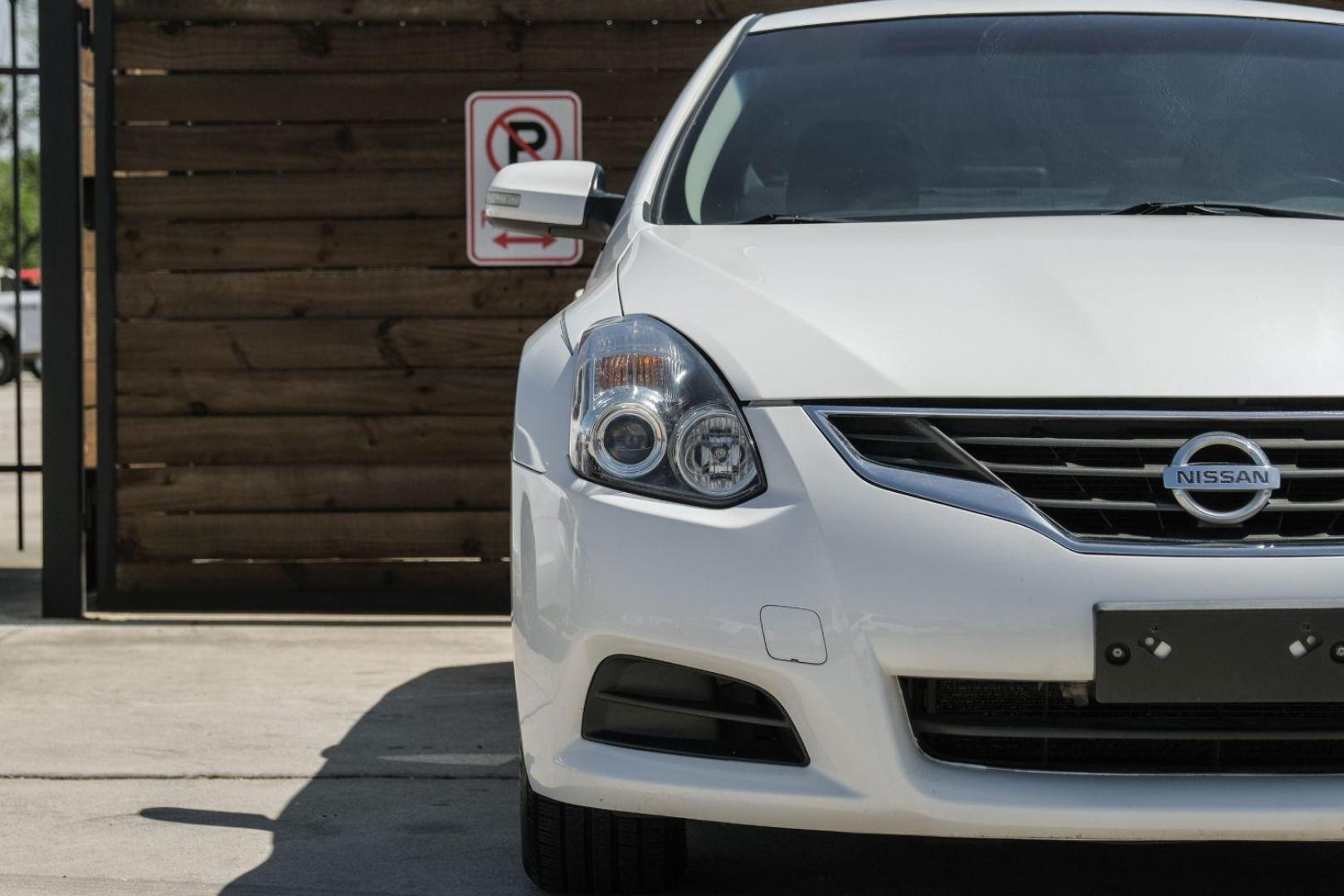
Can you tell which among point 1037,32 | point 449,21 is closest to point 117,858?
point 1037,32

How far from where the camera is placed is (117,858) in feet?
10.7

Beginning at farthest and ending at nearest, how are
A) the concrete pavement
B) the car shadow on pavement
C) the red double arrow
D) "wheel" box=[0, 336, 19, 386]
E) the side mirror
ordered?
"wheel" box=[0, 336, 19, 386] → the concrete pavement → the red double arrow → the side mirror → the car shadow on pavement

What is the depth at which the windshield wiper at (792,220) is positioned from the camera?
10.3 ft

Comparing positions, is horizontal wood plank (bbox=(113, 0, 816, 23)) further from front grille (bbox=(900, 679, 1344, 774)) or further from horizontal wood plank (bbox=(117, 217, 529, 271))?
front grille (bbox=(900, 679, 1344, 774))

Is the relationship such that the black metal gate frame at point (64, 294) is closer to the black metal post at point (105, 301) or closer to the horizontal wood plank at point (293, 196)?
the black metal post at point (105, 301)

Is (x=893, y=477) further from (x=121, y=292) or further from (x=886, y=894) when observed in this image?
(x=121, y=292)

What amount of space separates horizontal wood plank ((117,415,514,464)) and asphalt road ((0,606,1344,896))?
0.92 meters

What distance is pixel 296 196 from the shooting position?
20.0 ft

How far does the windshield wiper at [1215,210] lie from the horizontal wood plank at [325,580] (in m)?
3.38

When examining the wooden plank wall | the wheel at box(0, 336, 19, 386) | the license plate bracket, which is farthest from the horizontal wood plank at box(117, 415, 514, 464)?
the wheel at box(0, 336, 19, 386)

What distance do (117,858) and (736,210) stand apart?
5.23 ft

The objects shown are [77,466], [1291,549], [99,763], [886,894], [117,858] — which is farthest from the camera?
[77,466]

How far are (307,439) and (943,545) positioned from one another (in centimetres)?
415

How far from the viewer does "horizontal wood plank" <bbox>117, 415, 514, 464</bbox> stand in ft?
20.1
